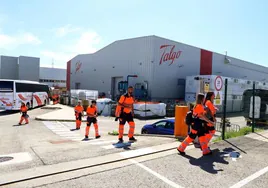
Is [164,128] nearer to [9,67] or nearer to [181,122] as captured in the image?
[181,122]

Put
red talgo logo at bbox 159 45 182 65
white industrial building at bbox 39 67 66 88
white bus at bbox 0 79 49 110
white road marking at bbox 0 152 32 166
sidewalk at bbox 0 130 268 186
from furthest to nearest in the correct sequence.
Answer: white industrial building at bbox 39 67 66 88, red talgo logo at bbox 159 45 182 65, white bus at bbox 0 79 49 110, white road marking at bbox 0 152 32 166, sidewalk at bbox 0 130 268 186

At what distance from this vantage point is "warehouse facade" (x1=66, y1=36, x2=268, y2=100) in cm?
3058

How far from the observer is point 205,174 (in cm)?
432

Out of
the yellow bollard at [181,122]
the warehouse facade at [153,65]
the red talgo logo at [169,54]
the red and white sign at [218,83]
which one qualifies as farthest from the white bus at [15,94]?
the red and white sign at [218,83]

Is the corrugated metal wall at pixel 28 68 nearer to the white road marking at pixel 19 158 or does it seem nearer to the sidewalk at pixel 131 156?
the white road marking at pixel 19 158

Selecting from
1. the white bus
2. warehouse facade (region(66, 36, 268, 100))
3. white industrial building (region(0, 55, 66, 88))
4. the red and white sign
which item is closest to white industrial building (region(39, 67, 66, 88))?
white industrial building (region(0, 55, 66, 88))

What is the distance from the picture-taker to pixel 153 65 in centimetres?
3003

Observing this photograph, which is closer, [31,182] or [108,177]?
[31,182]

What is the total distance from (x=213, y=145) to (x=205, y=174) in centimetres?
253

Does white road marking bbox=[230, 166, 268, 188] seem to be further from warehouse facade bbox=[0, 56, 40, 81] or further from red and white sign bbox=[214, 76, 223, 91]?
warehouse facade bbox=[0, 56, 40, 81]

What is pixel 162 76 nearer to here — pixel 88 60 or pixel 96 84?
pixel 96 84

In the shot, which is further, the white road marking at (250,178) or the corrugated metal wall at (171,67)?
the corrugated metal wall at (171,67)

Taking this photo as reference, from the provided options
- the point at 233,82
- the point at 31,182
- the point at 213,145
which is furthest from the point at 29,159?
the point at 233,82

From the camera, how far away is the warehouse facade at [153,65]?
3058 centimetres
